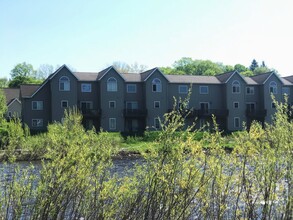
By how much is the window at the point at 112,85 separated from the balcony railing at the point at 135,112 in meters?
3.13

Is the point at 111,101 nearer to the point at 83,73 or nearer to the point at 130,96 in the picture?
the point at 130,96

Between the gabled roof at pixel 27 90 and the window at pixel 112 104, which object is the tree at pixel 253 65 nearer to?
the window at pixel 112 104

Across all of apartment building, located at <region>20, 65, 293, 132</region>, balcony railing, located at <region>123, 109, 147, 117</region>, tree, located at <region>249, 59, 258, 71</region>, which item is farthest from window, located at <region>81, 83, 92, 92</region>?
tree, located at <region>249, 59, 258, 71</region>

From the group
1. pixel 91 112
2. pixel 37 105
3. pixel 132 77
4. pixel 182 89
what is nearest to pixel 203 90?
pixel 182 89

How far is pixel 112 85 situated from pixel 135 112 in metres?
4.61

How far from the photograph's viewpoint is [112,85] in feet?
158

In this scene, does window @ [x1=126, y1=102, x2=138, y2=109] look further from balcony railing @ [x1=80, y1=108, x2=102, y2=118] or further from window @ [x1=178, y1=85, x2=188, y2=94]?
window @ [x1=178, y1=85, x2=188, y2=94]

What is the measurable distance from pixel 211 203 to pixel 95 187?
1.85m

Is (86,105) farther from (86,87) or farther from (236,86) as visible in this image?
(236,86)

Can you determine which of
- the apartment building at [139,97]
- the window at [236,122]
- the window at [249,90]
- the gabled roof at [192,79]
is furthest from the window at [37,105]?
the window at [249,90]

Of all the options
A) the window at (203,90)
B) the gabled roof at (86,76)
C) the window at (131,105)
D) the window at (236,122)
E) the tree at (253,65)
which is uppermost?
the tree at (253,65)

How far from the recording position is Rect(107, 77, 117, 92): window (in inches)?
1884

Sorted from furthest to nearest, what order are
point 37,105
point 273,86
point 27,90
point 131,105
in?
point 273,86 → point 131,105 → point 27,90 → point 37,105

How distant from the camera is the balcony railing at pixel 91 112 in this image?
46.0 metres
